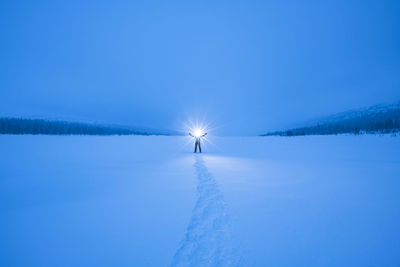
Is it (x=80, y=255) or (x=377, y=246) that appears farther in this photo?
(x=377, y=246)

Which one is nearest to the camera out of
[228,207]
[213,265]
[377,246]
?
[213,265]

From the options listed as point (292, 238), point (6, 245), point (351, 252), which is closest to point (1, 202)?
point (6, 245)

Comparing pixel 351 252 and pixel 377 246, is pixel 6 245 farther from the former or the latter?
pixel 377 246

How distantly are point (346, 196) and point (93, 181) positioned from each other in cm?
925

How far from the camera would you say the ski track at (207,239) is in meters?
2.96

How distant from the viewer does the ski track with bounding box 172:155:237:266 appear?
2957 mm

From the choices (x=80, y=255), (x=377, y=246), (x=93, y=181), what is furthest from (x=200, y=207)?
(x=93, y=181)

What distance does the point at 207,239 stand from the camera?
3545mm

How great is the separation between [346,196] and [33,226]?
8441 mm

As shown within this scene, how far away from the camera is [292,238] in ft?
11.6

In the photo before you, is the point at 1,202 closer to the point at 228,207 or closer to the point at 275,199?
the point at 228,207

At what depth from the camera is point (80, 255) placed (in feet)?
10.1

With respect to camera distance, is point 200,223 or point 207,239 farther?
point 200,223

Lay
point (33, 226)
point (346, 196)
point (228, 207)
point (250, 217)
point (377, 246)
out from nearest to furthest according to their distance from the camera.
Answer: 1. point (377, 246)
2. point (33, 226)
3. point (250, 217)
4. point (228, 207)
5. point (346, 196)
